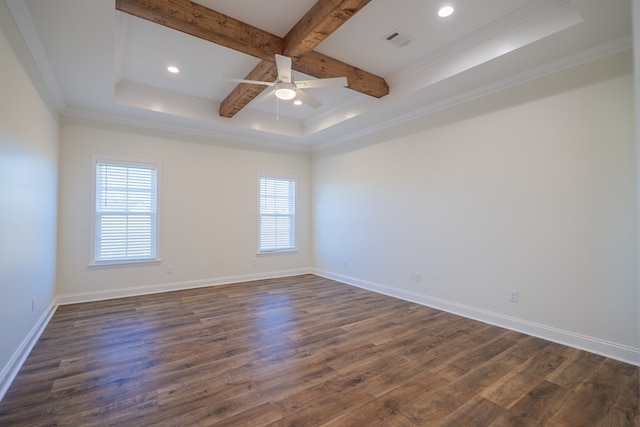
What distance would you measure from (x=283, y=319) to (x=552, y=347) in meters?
2.82

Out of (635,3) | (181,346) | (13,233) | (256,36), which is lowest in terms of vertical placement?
(181,346)

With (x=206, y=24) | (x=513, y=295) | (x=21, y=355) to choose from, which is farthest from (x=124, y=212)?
(x=513, y=295)

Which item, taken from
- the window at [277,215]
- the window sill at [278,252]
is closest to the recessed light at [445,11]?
the window at [277,215]

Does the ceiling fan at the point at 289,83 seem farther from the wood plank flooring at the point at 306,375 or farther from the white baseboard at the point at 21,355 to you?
the white baseboard at the point at 21,355

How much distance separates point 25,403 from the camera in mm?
1996

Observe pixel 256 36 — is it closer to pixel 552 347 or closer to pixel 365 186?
pixel 365 186

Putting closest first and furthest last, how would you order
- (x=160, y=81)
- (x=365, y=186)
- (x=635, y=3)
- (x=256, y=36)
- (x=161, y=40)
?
1. (x=635, y=3)
2. (x=256, y=36)
3. (x=161, y=40)
4. (x=160, y=81)
5. (x=365, y=186)

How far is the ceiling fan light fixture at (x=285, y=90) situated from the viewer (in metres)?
2.96

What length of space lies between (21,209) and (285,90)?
101 inches

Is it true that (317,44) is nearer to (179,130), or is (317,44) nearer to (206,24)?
(206,24)

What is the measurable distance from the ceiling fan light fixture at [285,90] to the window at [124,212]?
10.0ft

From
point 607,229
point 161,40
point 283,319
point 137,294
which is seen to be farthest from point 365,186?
point 137,294

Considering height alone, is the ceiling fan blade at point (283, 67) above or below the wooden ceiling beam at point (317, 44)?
below

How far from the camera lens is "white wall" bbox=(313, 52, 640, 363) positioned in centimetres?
273
